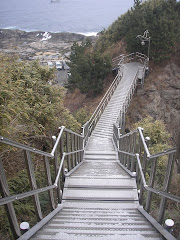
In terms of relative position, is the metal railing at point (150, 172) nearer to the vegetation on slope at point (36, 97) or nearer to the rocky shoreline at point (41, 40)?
the vegetation on slope at point (36, 97)

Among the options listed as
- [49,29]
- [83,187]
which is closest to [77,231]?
[83,187]

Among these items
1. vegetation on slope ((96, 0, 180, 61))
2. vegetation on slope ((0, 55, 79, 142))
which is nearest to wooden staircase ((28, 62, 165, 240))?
vegetation on slope ((0, 55, 79, 142))

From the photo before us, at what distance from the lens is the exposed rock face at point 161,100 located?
Result: 18.3m

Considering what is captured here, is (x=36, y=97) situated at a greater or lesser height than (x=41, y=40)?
lesser

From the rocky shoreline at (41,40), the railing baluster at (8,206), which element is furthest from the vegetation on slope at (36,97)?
the rocky shoreline at (41,40)

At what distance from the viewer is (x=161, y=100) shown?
1875 cm

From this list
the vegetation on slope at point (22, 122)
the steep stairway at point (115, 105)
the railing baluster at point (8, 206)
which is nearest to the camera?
the railing baluster at point (8, 206)

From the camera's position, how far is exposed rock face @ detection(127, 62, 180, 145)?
1833cm

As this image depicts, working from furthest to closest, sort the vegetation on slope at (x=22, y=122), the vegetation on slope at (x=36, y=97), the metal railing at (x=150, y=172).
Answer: the vegetation on slope at (x=36, y=97), the vegetation on slope at (x=22, y=122), the metal railing at (x=150, y=172)

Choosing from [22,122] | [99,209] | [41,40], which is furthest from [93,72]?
[41,40]

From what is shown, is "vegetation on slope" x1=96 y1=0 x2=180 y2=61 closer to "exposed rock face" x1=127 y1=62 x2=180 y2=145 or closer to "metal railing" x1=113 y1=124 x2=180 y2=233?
"exposed rock face" x1=127 y1=62 x2=180 y2=145

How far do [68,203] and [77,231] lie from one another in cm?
127

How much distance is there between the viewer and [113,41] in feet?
82.7

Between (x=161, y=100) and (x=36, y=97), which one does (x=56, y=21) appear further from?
(x=36, y=97)
